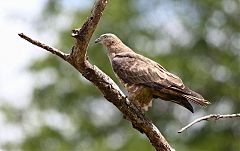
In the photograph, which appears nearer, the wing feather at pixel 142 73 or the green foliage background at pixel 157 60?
the wing feather at pixel 142 73

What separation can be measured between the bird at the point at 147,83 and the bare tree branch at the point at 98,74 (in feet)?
1.25

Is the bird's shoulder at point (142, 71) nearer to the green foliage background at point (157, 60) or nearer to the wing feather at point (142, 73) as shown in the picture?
the wing feather at point (142, 73)

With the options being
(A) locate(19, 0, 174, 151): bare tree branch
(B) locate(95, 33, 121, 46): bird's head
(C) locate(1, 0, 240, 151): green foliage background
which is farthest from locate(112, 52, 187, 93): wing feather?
(C) locate(1, 0, 240, 151): green foliage background

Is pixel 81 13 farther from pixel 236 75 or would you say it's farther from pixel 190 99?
pixel 190 99

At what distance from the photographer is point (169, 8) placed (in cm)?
1875

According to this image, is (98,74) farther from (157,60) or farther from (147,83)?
(157,60)

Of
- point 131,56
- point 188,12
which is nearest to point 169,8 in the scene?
point 188,12

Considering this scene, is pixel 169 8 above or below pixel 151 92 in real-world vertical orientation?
above

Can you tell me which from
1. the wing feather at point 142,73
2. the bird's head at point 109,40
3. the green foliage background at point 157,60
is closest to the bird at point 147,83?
the wing feather at point 142,73

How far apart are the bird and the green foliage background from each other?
409 inches

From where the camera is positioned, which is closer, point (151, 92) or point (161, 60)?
point (151, 92)

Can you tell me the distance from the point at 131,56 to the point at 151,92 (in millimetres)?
482

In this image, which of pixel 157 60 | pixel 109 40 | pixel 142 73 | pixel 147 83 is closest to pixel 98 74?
pixel 147 83

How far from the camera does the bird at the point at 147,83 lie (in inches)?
207
